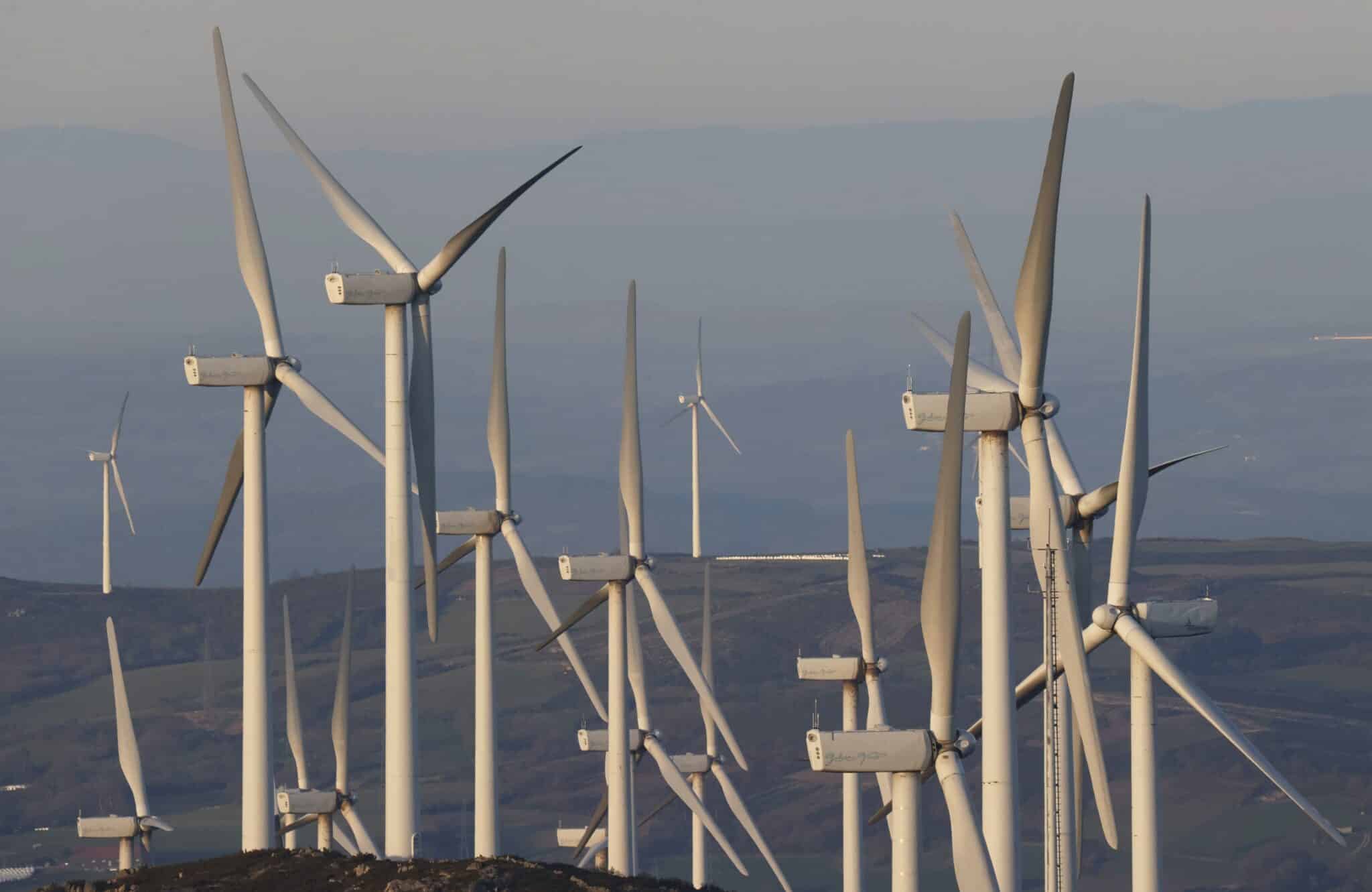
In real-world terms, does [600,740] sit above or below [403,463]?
below

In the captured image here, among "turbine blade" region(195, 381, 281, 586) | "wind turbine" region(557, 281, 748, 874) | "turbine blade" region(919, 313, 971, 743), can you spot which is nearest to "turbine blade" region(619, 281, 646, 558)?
"wind turbine" region(557, 281, 748, 874)

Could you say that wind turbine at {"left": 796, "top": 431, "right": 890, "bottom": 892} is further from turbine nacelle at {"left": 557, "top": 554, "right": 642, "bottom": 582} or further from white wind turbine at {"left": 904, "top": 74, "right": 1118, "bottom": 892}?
white wind turbine at {"left": 904, "top": 74, "right": 1118, "bottom": 892}

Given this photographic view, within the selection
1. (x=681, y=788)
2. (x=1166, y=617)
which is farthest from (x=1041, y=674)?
(x=681, y=788)

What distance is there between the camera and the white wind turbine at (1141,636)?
72938mm

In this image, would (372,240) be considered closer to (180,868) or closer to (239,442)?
(239,442)

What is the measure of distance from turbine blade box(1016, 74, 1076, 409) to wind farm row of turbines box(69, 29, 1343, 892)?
0.22ft

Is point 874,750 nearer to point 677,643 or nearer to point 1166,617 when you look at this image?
point 1166,617

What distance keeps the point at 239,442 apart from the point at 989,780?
1351 inches

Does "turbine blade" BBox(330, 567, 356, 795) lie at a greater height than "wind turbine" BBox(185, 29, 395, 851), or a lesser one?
lesser

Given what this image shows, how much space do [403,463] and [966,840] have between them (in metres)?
31.5

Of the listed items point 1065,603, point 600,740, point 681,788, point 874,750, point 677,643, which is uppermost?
point 1065,603

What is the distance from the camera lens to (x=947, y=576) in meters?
59.3

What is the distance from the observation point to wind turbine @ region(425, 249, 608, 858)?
4050 inches

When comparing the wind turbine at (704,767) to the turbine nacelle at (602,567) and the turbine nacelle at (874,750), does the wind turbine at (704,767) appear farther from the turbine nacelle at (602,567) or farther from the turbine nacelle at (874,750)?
the turbine nacelle at (874,750)
